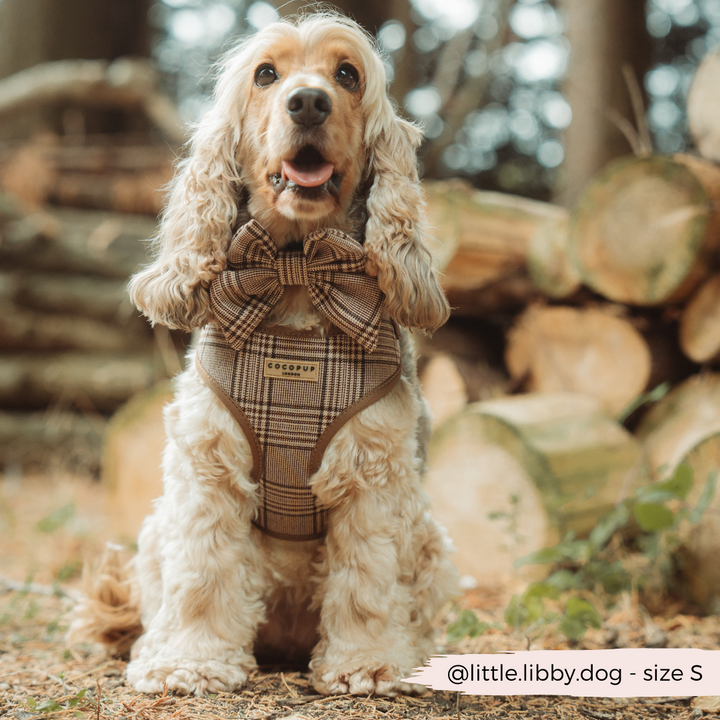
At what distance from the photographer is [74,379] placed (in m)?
6.14

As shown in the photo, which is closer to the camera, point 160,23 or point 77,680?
point 77,680

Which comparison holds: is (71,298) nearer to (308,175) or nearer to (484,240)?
(484,240)

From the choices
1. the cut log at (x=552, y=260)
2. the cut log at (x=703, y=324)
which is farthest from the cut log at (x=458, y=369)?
the cut log at (x=703, y=324)

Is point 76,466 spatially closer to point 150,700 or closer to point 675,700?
point 150,700

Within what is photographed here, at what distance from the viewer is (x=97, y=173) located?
705 cm

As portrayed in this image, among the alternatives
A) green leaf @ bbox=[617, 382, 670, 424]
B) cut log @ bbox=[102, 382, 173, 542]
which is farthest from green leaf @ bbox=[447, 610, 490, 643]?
cut log @ bbox=[102, 382, 173, 542]

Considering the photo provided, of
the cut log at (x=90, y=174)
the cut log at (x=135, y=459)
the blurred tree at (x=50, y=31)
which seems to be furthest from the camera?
the blurred tree at (x=50, y=31)

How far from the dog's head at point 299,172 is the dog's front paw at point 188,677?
100 cm

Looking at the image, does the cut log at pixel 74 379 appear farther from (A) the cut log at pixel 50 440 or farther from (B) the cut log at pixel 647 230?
(B) the cut log at pixel 647 230

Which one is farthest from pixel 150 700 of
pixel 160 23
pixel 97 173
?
pixel 160 23

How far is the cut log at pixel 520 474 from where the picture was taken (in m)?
3.16

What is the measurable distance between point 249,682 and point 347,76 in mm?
1929

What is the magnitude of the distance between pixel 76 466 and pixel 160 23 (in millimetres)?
8311

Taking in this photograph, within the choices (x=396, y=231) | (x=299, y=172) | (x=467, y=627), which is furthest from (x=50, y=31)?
(x=467, y=627)
